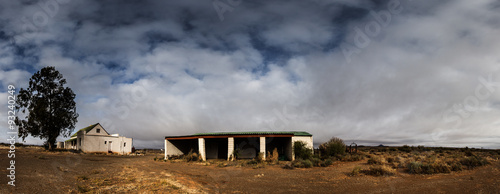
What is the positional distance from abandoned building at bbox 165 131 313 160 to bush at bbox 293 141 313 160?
1.37 ft

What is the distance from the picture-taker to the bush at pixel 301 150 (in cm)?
2409

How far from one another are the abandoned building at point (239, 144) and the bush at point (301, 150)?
1.37 ft

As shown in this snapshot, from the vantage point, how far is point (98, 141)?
40.8 meters

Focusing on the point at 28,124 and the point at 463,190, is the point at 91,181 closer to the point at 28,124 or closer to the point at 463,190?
the point at 463,190

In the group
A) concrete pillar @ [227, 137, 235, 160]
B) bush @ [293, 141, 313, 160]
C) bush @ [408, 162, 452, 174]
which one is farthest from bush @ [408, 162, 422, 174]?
concrete pillar @ [227, 137, 235, 160]

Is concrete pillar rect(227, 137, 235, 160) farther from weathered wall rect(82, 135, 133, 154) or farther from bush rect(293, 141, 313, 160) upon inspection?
weathered wall rect(82, 135, 133, 154)

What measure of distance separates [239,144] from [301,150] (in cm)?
883

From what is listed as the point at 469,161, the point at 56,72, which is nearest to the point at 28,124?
the point at 56,72

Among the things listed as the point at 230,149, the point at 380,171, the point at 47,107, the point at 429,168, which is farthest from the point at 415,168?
the point at 47,107

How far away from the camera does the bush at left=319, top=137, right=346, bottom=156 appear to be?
84.3 feet

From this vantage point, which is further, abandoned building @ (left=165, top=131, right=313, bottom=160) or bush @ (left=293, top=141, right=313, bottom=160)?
abandoned building @ (left=165, top=131, right=313, bottom=160)

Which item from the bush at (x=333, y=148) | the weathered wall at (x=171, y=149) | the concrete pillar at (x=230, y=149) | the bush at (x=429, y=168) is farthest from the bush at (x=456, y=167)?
the weathered wall at (x=171, y=149)

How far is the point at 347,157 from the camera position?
23.5 meters

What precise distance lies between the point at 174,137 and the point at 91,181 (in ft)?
55.9
